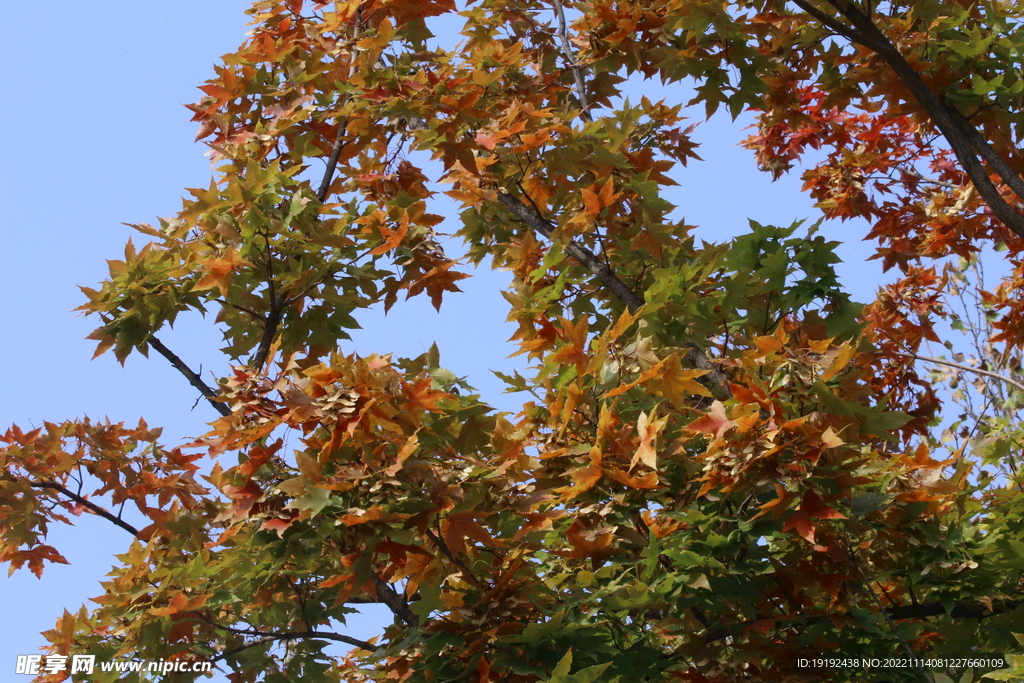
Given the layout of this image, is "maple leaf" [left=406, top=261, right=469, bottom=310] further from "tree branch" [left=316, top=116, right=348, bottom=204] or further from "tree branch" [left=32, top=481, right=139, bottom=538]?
"tree branch" [left=32, top=481, right=139, bottom=538]

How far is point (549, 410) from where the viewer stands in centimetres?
362

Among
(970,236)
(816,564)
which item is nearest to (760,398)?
(816,564)

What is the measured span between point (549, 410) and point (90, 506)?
302 centimetres

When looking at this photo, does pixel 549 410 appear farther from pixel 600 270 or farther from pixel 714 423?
pixel 600 270

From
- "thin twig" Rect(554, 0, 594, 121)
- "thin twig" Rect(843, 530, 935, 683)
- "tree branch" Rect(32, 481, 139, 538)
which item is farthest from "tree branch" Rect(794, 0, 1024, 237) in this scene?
"tree branch" Rect(32, 481, 139, 538)

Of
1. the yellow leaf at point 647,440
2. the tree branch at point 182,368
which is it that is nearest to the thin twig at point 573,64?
the tree branch at point 182,368

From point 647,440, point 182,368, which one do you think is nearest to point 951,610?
point 647,440

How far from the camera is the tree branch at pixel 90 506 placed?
4.88 meters

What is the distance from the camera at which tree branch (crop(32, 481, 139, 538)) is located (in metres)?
4.88

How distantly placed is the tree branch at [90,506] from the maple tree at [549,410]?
2 centimetres

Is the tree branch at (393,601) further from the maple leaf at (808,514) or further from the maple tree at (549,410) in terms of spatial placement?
the maple leaf at (808,514)

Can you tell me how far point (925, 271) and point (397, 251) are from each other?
566cm

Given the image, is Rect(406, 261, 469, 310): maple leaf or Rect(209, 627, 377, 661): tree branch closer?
Rect(209, 627, 377, 661): tree branch

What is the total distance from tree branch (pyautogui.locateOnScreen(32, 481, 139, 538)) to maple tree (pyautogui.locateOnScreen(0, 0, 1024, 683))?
2 centimetres
